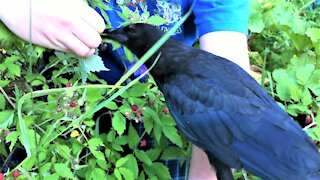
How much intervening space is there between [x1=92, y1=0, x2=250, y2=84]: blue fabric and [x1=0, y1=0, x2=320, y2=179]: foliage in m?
0.09

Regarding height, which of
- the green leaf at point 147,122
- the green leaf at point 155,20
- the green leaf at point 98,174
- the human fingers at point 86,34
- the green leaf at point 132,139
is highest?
the green leaf at point 155,20

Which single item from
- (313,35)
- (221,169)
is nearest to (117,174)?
(221,169)

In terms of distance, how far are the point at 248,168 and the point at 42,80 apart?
1.55 feet

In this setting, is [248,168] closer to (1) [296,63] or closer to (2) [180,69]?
(2) [180,69]

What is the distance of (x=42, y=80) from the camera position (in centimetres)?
136

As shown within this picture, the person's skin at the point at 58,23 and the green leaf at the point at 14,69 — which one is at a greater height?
the person's skin at the point at 58,23

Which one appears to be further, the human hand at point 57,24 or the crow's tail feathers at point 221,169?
the crow's tail feathers at point 221,169

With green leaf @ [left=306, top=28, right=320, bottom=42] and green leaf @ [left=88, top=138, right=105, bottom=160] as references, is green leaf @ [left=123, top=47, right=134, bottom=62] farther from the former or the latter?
green leaf @ [left=306, top=28, right=320, bottom=42]

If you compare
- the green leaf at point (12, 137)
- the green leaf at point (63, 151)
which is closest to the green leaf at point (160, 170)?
the green leaf at point (63, 151)

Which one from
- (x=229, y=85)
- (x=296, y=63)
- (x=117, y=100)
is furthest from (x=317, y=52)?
(x=117, y=100)

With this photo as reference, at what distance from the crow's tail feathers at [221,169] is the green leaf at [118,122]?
221 mm

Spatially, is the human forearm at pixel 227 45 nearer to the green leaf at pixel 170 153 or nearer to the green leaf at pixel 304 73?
the green leaf at pixel 304 73

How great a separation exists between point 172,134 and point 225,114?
5.2 inches

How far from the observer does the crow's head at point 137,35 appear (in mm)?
1473
